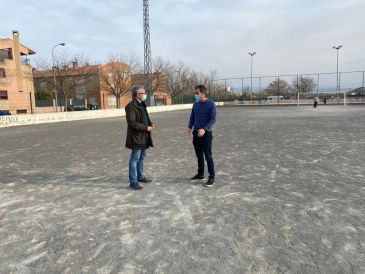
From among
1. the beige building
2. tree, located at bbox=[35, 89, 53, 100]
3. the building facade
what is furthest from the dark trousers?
tree, located at bbox=[35, 89, 53, 100]

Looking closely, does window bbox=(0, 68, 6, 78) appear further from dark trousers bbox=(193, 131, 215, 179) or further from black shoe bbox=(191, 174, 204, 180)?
dark trousers bbox=(193, 131, 215, 179)

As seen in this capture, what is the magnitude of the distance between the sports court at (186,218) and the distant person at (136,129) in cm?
39

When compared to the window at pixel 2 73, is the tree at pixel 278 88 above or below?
below

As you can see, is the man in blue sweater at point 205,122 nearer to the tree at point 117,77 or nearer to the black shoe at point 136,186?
the black shoe at point 136,186

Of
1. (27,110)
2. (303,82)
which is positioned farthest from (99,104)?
(303,82)

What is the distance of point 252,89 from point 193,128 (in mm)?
61445

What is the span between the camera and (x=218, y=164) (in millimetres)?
7117

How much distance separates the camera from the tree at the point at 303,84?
61922mm

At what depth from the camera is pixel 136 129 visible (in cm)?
512

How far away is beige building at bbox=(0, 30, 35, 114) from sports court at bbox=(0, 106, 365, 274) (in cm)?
3795

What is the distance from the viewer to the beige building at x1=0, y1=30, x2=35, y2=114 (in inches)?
1541

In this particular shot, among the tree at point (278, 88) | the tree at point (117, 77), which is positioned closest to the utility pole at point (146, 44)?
the tree at point (117, 77)

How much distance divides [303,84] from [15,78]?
54.2 meters

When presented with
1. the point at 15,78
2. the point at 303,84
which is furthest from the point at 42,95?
the point at 303,84
